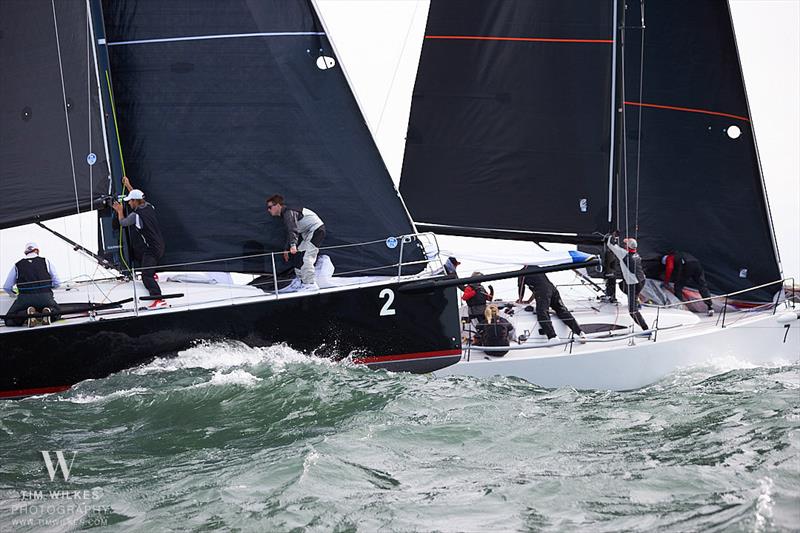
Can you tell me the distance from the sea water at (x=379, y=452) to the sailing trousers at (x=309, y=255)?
2.62ft

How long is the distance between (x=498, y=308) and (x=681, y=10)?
456cm

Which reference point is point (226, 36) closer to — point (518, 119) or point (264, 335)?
point (264, 335)

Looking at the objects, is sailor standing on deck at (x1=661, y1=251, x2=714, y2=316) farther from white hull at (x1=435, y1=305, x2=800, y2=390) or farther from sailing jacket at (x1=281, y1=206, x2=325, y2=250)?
sailing jacket at (x1=281, y1=206, x2=325, y2=250)

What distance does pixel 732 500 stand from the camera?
623cm

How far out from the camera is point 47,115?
35.4ft

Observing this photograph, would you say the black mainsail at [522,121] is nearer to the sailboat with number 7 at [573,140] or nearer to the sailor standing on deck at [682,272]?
the sailboat with number 7 at [573,140]

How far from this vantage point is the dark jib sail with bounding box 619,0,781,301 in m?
13.3

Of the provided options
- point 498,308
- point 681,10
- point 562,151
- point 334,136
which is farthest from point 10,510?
point 681,10

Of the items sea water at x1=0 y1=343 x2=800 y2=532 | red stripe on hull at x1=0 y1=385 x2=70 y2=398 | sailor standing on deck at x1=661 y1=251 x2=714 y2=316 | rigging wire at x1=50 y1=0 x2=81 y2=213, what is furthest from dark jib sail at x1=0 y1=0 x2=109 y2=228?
sailor standing on deck at x1=661 y1=251 x2=714 y2=316

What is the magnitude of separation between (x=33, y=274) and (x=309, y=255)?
8.74ft

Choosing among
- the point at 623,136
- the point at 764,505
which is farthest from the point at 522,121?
the point at 764,505

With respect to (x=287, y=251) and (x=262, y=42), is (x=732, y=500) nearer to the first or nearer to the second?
(x=287, y=251)

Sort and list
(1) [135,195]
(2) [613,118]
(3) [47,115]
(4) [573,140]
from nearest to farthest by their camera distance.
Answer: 1. (1) [135,195]
2. (3) [47,115]
3. (2) [613,118]
4. (4) [573,140]

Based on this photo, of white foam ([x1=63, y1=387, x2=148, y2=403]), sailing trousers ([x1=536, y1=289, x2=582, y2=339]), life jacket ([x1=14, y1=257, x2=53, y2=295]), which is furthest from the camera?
sailing trousers ([x1=536, y1=289, x2=582, y2=339])
